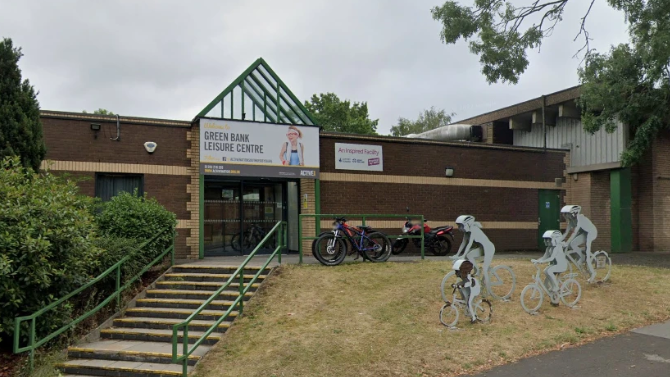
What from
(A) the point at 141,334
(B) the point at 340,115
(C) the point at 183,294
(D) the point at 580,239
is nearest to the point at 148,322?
(A) the point at 141,334

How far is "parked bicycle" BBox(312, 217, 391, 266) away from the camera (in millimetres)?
11180

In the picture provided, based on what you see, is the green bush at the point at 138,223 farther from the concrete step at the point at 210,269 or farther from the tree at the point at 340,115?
the tree at the point at 340,115

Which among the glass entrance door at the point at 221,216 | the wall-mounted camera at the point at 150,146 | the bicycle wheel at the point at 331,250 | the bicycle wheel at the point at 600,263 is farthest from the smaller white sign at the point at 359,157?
the bicycle wheel at the point at 600,263

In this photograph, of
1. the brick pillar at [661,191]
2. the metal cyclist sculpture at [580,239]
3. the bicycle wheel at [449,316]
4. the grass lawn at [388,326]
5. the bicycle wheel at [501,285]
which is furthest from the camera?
the brick pillar at [661,191]

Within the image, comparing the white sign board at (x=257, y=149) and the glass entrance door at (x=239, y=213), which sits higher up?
the white sign board at (x=257, y=149)

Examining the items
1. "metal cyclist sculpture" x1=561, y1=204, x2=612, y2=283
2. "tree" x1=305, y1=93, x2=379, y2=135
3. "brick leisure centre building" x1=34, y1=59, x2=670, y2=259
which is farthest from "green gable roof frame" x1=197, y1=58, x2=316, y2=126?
"tree" x1=305, y1=93, x2=379, y2=135

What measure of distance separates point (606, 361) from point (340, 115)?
33.0m

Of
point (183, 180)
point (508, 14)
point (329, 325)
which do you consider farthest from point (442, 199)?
point (329, 325)

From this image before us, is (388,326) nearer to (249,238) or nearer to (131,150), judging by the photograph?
(249,238)

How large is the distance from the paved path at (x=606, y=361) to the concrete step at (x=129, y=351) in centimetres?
408

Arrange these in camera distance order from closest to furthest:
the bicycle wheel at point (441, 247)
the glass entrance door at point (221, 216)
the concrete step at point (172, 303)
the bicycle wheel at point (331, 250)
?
1. the concrete step at point (172, 303)
2. the bicycle wheel at point (331, 250)
3. the glass entrance door at point (221, 216)
4. the bicycle wheel at point (441, 247)

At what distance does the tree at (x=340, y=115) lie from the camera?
37.9m

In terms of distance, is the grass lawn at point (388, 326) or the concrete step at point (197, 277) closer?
the grass lawn at point (388, 326)

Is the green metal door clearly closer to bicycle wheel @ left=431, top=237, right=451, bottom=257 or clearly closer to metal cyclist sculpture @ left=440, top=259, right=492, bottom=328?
bicycle wheel @ left=431, top=237, right=451, bottom=257
